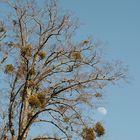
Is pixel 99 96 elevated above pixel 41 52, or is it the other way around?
pixel 41 52

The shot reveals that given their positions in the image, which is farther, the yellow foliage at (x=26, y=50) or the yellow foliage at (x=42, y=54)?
the yellow foliage at (x=42, y=54)

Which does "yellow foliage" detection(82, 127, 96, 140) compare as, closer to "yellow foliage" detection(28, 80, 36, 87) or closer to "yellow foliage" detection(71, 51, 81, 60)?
"yellow foliage" detection(28, 80, 36, 87)

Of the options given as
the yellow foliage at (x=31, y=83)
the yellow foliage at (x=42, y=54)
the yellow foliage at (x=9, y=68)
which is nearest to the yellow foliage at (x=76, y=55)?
the yellow foliage at (x=42, y=54)

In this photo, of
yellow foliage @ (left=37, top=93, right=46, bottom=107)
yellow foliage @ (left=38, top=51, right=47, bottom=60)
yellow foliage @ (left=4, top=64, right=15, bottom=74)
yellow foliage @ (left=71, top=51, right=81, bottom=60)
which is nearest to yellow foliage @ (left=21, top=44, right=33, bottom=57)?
yellow foliage @ (left=4, top=64, right=15, bottom=74)

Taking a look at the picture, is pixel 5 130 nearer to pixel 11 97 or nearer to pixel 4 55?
pixel 11 97

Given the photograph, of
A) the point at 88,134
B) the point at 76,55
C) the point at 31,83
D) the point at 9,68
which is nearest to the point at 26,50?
the point at 9,68

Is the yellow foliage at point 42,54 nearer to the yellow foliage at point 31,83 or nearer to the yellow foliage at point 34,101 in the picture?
the yellow foliage at point 31,83

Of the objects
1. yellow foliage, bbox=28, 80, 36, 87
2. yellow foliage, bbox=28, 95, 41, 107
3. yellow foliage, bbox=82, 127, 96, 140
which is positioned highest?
yellow foliage, bbox=28, 80, 36, 87

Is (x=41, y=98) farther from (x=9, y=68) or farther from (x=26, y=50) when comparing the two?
(x=9, y=68)

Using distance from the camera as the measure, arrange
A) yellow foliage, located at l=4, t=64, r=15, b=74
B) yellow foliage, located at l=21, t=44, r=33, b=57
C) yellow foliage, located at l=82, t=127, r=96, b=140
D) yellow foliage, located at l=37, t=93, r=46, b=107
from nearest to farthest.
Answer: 1. yellow foliage, located at l=82, t=127, r=96, b=140
2. yellow foliage, located at l=37, t=93, r=46, b=107
3. yellow foliage, located at l=21, t=44, r=33, b=57
4. yellow foliage, located at l=4, t=64, r=15, b=74

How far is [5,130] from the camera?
1697cm

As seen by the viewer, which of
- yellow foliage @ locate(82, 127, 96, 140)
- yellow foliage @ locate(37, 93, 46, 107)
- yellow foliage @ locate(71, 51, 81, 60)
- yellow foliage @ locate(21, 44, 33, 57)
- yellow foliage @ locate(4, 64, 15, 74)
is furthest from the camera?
yellow foliage @ locate(71, 51, 81, 60)

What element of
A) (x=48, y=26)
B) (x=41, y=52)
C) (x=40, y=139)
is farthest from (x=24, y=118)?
(x=48, y=26)

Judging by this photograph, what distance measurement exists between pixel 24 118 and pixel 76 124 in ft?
6.33
